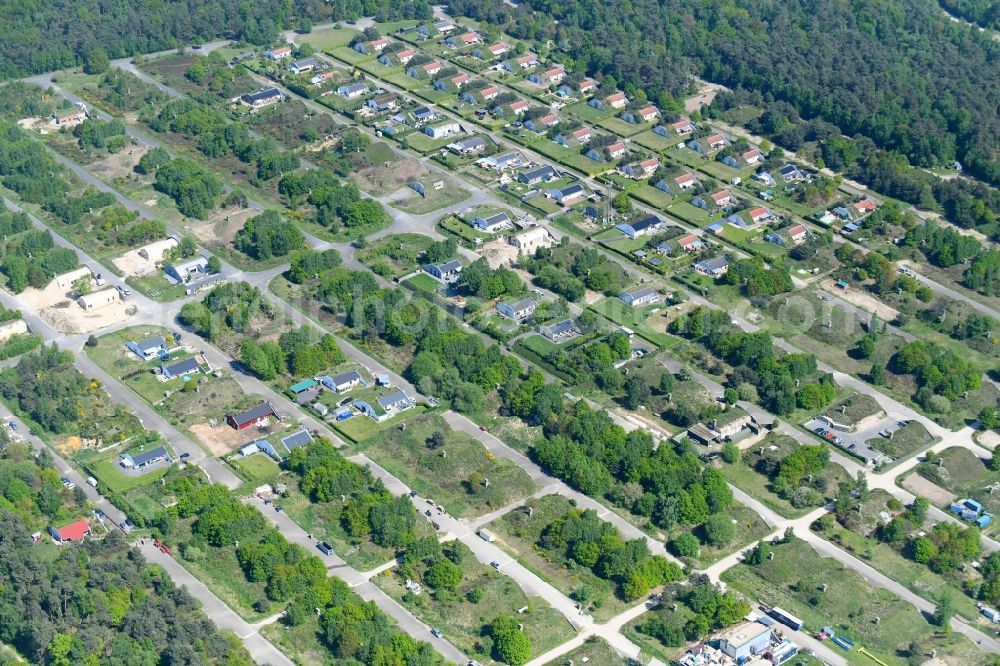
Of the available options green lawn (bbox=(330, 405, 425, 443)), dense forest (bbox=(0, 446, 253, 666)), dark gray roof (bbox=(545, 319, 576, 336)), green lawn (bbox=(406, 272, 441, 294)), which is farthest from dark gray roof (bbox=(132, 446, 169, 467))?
dark gray roof (bbox=(545, 319, 576, 336))

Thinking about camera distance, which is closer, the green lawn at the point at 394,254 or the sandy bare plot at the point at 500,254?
the green lawn at the point at 394,254

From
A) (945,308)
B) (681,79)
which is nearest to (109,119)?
(681,79)

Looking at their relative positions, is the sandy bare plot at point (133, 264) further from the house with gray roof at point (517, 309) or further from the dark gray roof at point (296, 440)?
the house with gray roof at point (517, 309)

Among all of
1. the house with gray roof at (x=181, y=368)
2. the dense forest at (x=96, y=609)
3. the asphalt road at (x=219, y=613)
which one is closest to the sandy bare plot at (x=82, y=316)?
the house with gray roof at (x=181, y=368)

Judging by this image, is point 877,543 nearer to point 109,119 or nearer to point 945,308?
point 945,308

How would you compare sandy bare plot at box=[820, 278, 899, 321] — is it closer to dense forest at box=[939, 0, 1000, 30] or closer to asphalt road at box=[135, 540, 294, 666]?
asphalt road at box=[135, 540, 294, 666]

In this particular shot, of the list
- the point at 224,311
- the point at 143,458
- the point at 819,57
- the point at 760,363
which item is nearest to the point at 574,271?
the point at 760,363

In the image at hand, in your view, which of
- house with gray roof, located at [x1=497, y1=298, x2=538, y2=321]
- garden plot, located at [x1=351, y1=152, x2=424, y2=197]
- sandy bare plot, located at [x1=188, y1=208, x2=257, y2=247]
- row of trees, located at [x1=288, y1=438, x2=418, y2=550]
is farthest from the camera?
garden plot, located at [x1=351, y1=152, x2=424, y2=197]
